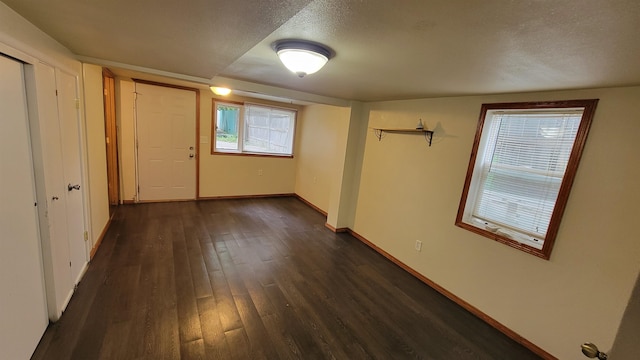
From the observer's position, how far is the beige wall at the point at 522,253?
168 cm

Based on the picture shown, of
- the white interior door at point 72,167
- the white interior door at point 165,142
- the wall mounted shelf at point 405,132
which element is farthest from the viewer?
the white interior door at point 165,142

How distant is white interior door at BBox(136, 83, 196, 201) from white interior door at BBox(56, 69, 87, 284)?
2.28 metres

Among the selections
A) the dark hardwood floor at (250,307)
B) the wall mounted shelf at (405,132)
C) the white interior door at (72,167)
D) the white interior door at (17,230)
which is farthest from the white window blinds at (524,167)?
the white interior door at (72,167)

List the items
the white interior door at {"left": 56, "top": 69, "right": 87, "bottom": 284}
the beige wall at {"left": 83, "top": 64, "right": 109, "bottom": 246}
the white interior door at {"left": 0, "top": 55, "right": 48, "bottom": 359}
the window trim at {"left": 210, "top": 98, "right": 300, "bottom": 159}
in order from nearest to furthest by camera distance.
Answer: the white interior door at {"left": 0, "top": 55, "right": 48, "bottom": 359}
the white interior door at {"left": 56, "top": 69, "right": 87, "bottom": 284}
the beige wall at {"left": 83, "top": 64, "right": 109, "bottom": 246}
the window trim at {"left": 210, "top": 98, "right": 300, "bottom": 159}

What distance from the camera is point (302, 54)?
1.49 metres

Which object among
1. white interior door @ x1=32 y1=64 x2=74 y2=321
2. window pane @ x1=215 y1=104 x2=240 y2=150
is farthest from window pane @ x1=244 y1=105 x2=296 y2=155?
Result: white interior door @ x1=32 y1=64 x2=74 y2=321

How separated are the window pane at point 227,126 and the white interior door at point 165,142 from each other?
18.7 inches

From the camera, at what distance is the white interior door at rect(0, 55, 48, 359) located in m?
1.29

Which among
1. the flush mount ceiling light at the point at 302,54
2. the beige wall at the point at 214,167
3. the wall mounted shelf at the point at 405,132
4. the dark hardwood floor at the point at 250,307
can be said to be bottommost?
the dark hardwood floor at the point at 250,307

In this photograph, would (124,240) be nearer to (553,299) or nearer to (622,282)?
(553,299)

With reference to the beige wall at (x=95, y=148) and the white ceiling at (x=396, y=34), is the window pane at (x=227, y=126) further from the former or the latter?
the white ceiling at (x=396, y=34)

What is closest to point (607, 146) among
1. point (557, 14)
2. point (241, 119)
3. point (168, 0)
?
point (557, 14)

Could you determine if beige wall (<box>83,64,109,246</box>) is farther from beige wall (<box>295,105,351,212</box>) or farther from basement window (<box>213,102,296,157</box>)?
beige wall (<box>295,105,351,212</box>)

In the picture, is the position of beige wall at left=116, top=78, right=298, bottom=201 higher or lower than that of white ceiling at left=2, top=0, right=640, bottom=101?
lower
